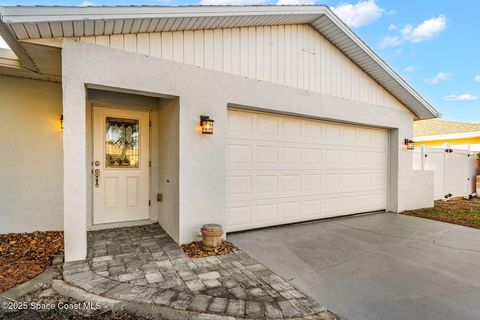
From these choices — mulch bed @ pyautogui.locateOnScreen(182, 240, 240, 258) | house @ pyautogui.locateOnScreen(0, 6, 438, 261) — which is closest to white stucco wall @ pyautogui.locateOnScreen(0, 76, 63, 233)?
house @ pyautogui.locateOnScreen(0, 6, 438, 261)

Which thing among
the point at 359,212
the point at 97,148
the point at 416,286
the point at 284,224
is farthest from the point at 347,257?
the point at 97,148

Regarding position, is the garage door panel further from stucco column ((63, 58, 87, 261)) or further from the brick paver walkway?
stucco column ((63, 58, 87, 261))

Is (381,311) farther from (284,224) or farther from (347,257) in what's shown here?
(284,224)

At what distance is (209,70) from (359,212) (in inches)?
203

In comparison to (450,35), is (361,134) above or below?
below

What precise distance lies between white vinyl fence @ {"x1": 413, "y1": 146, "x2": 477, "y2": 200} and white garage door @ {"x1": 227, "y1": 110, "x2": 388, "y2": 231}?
8.54 feet

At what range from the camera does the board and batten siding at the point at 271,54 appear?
12.1 ft

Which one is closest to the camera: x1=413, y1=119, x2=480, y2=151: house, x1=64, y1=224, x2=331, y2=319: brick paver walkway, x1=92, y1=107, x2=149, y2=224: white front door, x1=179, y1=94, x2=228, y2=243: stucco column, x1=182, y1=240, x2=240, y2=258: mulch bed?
x1=64, y1=224, x2=331, y2=319: brick paver walkway

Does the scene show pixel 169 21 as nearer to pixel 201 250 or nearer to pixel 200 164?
pixel 200 164

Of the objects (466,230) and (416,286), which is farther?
(466,230)

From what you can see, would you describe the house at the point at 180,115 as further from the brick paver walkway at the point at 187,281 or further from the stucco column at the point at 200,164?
the brick paver walkway at the point at 187,281

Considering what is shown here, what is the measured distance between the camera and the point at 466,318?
2.19 meters

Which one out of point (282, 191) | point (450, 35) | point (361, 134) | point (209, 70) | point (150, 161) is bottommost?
point (282, 191)

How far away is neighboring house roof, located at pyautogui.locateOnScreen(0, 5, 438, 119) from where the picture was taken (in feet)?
8.81
